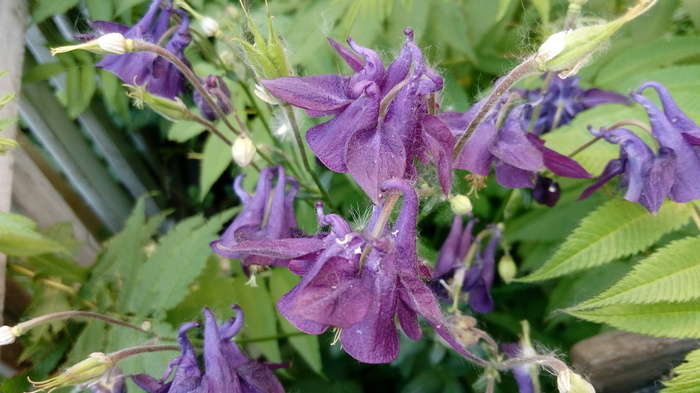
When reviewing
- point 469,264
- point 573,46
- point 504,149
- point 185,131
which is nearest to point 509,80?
point 573,46

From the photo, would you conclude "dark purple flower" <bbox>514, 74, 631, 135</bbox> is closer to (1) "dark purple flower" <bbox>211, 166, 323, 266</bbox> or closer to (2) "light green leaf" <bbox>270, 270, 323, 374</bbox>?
(1) "dark purple flower" <bbox>211, 166, 323, 266</bbox>

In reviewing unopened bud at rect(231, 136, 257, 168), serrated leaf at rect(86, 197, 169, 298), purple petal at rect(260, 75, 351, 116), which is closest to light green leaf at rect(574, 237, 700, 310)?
purple petal at rect(260, 75, 351, 116)

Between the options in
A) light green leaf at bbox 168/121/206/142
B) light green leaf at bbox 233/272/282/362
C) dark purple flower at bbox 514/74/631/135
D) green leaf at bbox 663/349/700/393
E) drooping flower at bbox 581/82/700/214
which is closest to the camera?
green leaf at bbox 663/349/700/393

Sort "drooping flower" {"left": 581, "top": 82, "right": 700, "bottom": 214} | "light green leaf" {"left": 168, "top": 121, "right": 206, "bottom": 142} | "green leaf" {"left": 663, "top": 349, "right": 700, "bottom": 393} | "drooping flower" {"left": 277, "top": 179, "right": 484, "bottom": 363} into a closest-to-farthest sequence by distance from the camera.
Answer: "drooping flower" {"left": 277, "top": 179, "right": 484, "bottom": 363} < "green leaf" {"left": 663, "top": 349, "right": 700, "bottom": 393} < "drooping flower" {"left": 581, "top": 82, "right": 700, "bottom": 214} < "light green leaf" {"left": 168, "top": 121, "right": 206, "bottom": 142}

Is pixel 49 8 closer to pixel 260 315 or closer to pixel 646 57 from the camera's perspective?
pixel 260 315

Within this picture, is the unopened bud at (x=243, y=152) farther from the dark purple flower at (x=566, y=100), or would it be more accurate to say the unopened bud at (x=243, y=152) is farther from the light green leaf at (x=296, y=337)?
the dark purple flower at (x=566, y=100)

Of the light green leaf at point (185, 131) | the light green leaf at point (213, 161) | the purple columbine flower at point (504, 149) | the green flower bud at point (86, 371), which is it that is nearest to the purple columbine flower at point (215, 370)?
the green flower bud at point (86, 371)

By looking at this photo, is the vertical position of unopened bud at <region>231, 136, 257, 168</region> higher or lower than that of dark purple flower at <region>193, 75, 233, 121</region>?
lower
